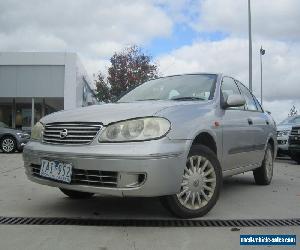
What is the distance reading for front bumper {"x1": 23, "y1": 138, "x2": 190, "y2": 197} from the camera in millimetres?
4133

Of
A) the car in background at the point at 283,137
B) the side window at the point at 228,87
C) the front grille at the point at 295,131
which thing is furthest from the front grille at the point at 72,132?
the car in background at the point at 283,137

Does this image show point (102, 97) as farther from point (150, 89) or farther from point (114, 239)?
point (114, 239)

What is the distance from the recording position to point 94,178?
4.33 metres

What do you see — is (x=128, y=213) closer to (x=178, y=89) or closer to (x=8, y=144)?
(x=178, y=89)

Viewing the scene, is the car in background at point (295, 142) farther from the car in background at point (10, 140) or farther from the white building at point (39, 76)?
the white building at point (39, 76)

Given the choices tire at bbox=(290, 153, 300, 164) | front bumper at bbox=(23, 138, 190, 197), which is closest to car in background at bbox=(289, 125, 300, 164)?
tire at bbox=(290, 153, 300, 164)

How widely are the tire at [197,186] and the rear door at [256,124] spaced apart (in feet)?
5.28

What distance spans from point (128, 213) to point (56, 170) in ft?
2.96

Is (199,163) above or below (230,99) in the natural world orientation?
below

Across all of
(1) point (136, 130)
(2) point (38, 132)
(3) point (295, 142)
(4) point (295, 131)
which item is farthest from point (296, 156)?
(1) point (136, 130)

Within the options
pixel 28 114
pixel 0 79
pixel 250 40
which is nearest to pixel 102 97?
pixel 28 114

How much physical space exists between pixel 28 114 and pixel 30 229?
1135 inches

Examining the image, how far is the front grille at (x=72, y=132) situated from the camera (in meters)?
4.41

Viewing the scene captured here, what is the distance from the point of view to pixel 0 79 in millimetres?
28078
